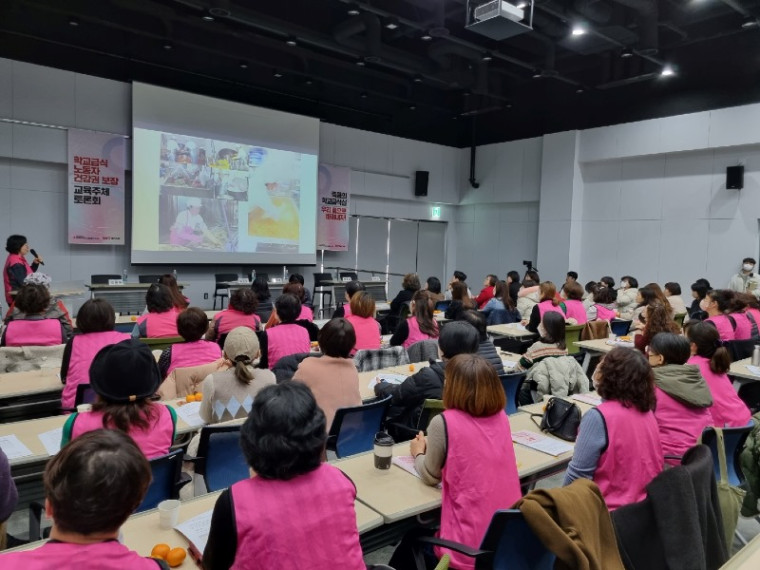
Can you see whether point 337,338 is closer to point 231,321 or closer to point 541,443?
point 541,443

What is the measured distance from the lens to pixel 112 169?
32.5 ft

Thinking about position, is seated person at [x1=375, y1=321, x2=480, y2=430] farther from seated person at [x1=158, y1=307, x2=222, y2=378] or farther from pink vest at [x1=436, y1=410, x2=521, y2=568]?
seated person at [x1=158, y1=307, x2=222, y2=378]

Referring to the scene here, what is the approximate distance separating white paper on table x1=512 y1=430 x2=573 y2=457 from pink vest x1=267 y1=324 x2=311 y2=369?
2125 millimetres

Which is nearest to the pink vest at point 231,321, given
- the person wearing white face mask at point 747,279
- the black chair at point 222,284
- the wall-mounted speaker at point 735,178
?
the black chair at point 222,284

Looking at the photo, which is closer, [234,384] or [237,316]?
[234,384]

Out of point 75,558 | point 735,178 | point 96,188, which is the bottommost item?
point 75,558

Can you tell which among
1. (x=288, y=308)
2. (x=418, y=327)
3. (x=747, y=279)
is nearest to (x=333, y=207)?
(x=418, y=327)

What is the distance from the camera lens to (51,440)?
8.84 ft

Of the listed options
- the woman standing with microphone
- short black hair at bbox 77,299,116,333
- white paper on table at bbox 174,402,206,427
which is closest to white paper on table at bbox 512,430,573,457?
white paper on table at bbox 174,402,206,427

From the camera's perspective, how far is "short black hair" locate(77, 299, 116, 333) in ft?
11.8

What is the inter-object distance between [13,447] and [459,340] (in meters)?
2.28

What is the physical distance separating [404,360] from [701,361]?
2.16 m

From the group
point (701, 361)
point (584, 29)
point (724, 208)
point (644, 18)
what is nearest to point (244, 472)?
point (701, 361)

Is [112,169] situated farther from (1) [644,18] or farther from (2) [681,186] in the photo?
(2) [681,186]
